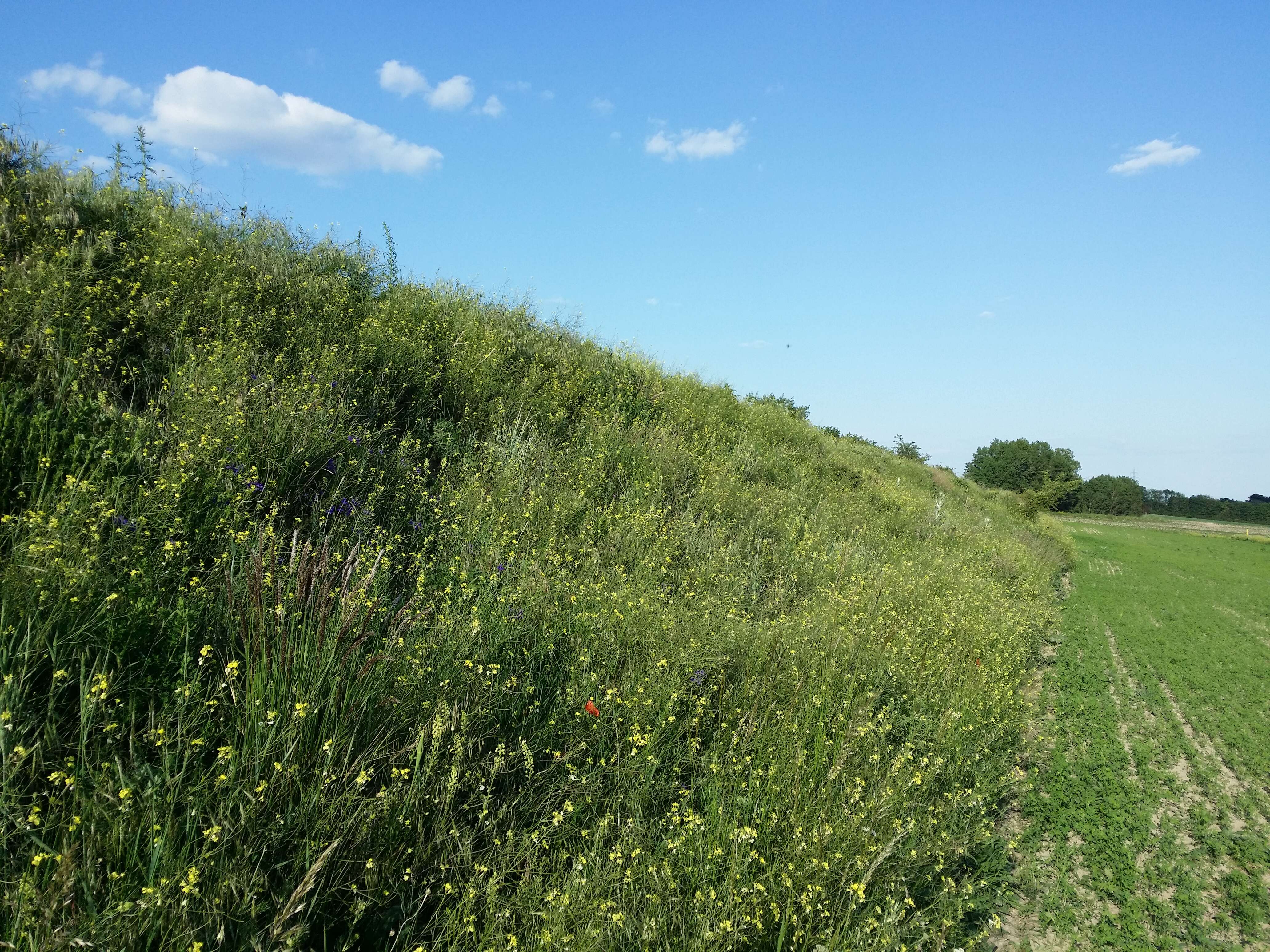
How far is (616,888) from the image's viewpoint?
2.90 m

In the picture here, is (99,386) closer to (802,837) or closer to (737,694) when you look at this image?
(737,694)

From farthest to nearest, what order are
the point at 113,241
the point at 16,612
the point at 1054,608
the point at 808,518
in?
1. the point at 1054,608
2. the point at 808,518
3. the point at 113,241
4. the point at 16,612

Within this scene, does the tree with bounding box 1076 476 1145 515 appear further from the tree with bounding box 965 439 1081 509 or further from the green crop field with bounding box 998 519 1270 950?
the green crop field with bounding box 998 519 1270 950

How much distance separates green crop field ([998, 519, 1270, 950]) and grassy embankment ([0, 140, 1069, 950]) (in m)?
0.44

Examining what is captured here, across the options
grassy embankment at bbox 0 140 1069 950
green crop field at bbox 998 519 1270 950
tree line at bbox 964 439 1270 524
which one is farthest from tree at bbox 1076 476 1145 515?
grassy embankment at bbox 0 140 1069 950

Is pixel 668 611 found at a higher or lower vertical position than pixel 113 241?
lower

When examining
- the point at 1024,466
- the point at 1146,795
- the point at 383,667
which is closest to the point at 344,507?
the point at 383,667

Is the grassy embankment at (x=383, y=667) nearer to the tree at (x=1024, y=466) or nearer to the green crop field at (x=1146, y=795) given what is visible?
the green crop field at (x=1146, y=795)

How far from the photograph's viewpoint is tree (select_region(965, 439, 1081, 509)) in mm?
→ 100812

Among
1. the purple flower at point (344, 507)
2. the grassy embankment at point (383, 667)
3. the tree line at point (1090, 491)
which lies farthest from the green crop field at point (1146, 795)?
the tree line at point (1090, 491)

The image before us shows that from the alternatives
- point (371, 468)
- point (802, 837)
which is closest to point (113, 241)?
point (371, 468)

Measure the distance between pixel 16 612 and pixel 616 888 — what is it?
8.92 ft

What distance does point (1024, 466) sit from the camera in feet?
350

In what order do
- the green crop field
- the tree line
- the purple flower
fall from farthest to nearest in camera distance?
the tree line → the purple flower → the green crop field
